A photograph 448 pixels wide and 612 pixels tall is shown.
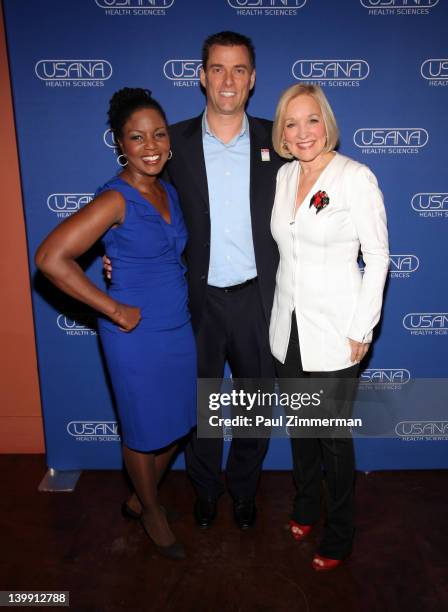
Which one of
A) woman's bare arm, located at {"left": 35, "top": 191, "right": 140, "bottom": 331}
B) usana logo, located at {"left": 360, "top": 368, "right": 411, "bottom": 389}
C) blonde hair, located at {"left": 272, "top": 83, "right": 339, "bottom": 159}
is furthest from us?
usana logo, located at {"left": 360, "top": 368, "right": 411, "bottom": 389}

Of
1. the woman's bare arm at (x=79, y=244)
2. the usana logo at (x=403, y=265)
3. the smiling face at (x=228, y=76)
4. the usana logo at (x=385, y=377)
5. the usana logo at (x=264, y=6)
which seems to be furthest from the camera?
the usana logo at (x=385, y=377)

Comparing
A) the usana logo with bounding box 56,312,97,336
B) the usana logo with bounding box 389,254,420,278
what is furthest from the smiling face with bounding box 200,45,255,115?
the usana logo with bounding box 56,312,97,336

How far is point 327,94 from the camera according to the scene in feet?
9.21

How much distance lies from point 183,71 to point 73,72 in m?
0.54

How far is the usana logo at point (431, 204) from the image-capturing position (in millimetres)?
2949

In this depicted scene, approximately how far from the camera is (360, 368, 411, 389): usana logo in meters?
3.24

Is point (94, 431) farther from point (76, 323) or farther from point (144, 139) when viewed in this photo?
point (144, 139)

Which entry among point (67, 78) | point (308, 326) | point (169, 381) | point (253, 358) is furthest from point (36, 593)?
point (67, 78)

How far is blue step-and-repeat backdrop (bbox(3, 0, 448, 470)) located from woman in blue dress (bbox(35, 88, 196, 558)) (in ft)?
1.76

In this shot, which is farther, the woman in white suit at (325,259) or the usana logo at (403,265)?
the usana logo at (403,265)

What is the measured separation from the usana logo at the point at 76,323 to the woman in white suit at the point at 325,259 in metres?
1.11

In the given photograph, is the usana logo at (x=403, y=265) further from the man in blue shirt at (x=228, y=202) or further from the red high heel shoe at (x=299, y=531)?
the red high heel shoe at (x=299, y=531)

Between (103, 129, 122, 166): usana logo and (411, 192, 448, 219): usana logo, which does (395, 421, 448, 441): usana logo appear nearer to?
(411, 192, 448, 219): usana logo

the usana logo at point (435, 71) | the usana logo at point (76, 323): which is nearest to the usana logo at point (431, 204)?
the usana logo at point (435, 71)
